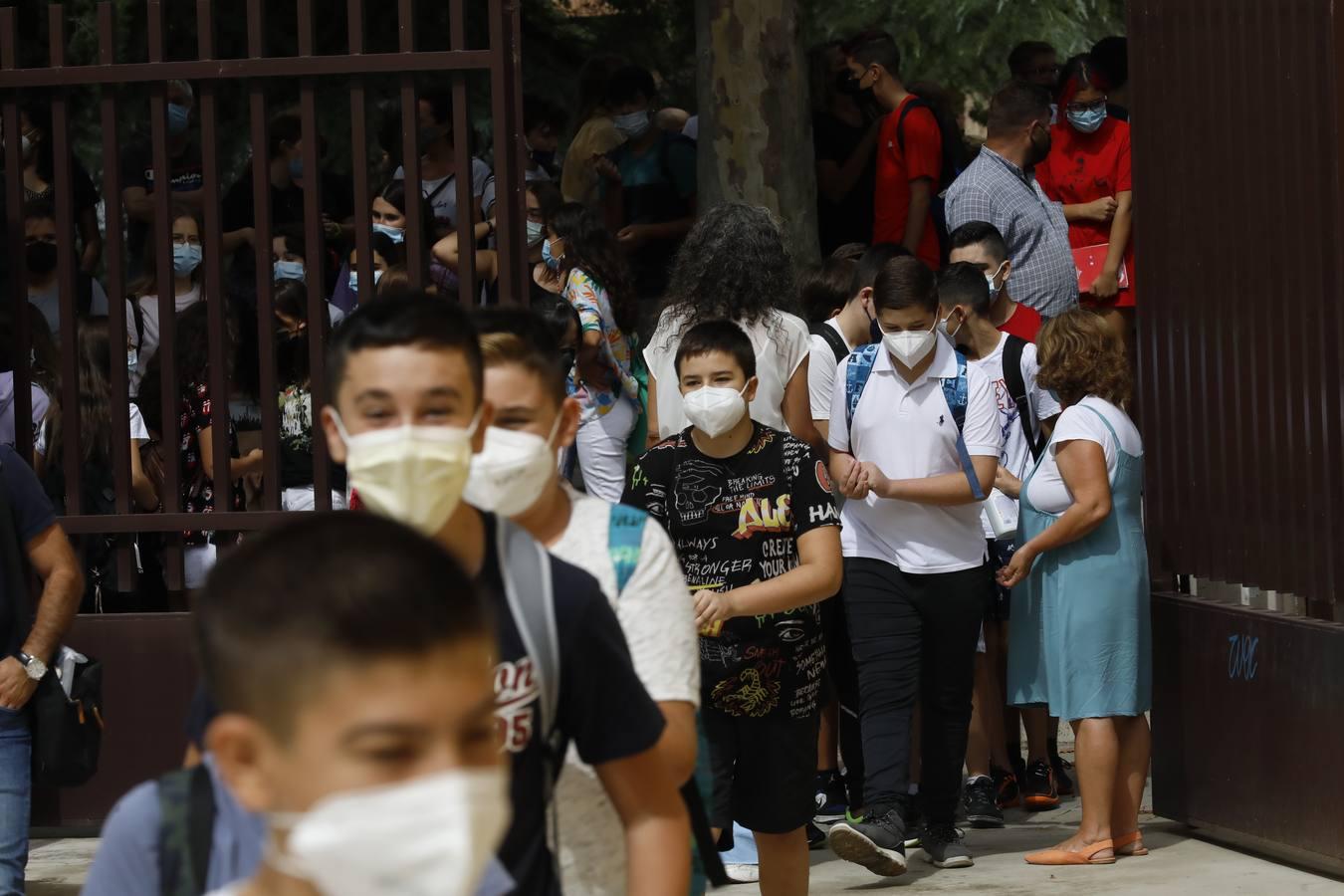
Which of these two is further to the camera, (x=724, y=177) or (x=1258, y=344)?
(x=724, y=177)

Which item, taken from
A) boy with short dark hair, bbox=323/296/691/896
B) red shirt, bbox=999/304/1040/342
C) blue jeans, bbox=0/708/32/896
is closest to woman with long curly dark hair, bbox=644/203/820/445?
red shirt, bbox=999/304/1040/342

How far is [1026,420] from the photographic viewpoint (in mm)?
7695

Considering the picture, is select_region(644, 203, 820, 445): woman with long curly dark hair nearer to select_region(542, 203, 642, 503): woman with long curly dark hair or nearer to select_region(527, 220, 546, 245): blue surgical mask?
select_region(542, 203, 642, 503): woman with long curly dark hair

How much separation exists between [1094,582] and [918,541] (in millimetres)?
611

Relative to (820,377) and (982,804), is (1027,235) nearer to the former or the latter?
(820,377)

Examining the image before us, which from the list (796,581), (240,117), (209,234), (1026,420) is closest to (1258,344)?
(1026,420)

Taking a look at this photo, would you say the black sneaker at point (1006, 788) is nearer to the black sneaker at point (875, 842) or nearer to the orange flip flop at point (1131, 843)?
the orange flip flop at point (1131, 843)

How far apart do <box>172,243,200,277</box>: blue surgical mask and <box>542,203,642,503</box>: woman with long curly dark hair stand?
5.34 ft

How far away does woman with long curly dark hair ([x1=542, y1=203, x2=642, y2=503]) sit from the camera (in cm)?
798

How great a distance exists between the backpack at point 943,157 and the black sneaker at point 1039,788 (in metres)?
2.87

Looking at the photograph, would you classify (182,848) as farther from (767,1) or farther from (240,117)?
(240,117)

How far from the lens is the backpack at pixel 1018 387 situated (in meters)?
7.61

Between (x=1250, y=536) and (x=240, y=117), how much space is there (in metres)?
7.01

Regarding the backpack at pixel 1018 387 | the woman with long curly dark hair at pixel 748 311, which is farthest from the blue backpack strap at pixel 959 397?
the backpack at pixel 1018 387
